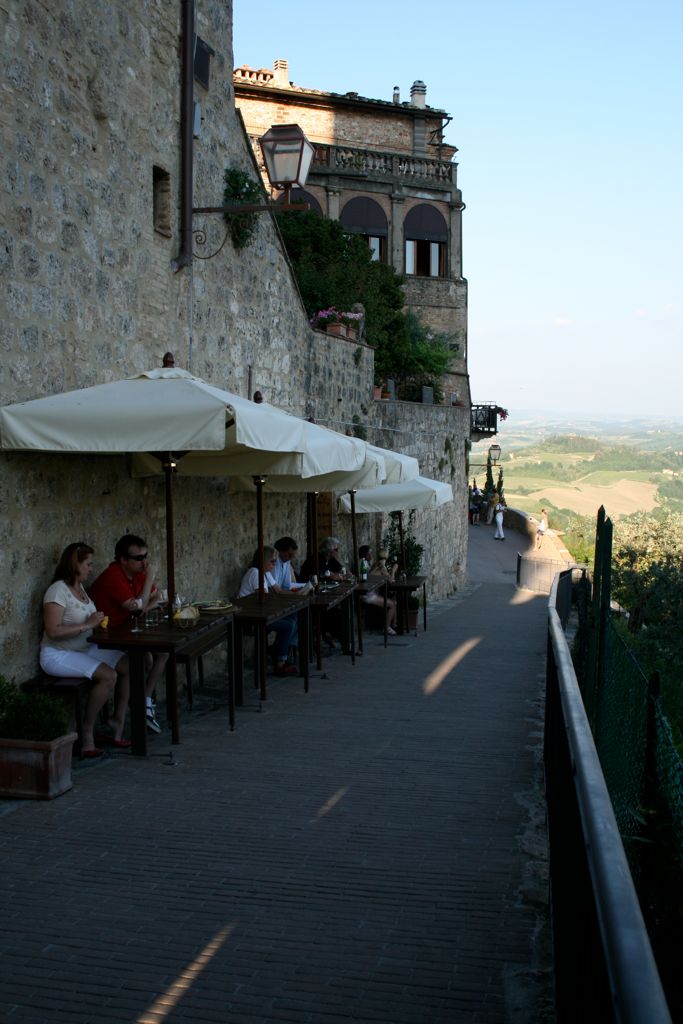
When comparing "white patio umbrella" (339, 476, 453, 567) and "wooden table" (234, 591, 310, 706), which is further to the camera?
"white patio umbrella" (339, 476, 453, 567)

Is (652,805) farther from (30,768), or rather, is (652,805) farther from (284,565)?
(284,565)

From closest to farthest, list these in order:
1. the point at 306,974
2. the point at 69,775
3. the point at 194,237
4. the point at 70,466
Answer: the point at 306,974, the point at 69,775, the point at 70,466, the point at 194,237

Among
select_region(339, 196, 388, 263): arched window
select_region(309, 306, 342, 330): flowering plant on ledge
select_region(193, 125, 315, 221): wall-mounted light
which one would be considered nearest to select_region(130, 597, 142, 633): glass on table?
select_region(193, 125, 315, 221): wall-mounted light

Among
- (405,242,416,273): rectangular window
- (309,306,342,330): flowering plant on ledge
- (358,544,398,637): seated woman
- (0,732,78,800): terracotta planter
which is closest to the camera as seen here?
(0,732,78,800): terracotta planter

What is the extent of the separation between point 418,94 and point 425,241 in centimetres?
749

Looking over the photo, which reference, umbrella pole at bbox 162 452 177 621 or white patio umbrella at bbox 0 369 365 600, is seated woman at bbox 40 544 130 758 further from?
white patio umbrella at bbox 0 369 365 600

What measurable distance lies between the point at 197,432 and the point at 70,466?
4.37ft

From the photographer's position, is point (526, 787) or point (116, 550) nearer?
point (526, 787)

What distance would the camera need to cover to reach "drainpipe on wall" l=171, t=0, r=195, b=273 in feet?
32.3

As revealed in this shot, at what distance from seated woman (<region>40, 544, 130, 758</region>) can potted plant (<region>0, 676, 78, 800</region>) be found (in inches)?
35.3

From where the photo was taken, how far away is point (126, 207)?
28.5ft

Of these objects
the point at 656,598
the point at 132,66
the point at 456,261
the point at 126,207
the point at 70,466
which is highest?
the point at 456,261

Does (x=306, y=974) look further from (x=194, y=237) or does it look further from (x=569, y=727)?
(x=194, y=237)

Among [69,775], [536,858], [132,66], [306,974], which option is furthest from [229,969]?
[132,66]
